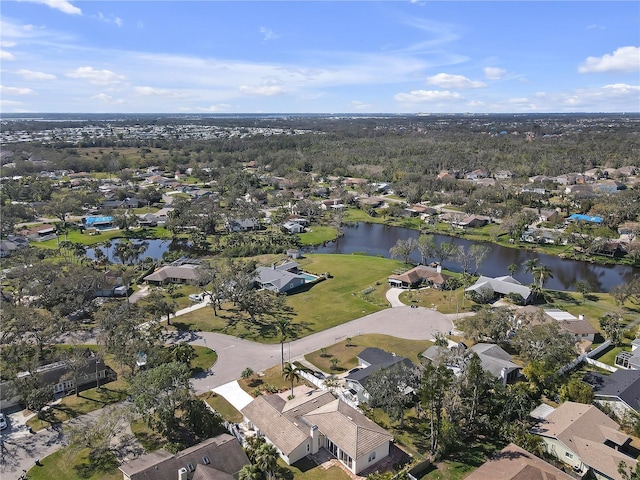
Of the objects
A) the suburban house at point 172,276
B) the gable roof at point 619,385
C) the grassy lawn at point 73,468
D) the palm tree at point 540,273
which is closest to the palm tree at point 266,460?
the grassy lawn at point 73,468

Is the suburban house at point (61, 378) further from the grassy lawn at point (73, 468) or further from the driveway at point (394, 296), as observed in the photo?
the driveway at point (394, 296)

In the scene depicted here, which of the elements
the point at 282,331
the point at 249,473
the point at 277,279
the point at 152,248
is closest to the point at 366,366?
the point at 282,331

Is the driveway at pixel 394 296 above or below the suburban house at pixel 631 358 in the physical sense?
below

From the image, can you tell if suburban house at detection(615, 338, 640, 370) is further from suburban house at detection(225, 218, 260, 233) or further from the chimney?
suburban house at detection(225, 218, 260, 233)

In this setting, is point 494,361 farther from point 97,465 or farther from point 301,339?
point 97,465

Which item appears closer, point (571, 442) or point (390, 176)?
point (571, 442)

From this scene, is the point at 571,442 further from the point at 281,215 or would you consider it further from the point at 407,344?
the point at 281,215

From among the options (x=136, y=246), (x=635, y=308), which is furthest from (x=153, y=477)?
(x=136, y=246)
